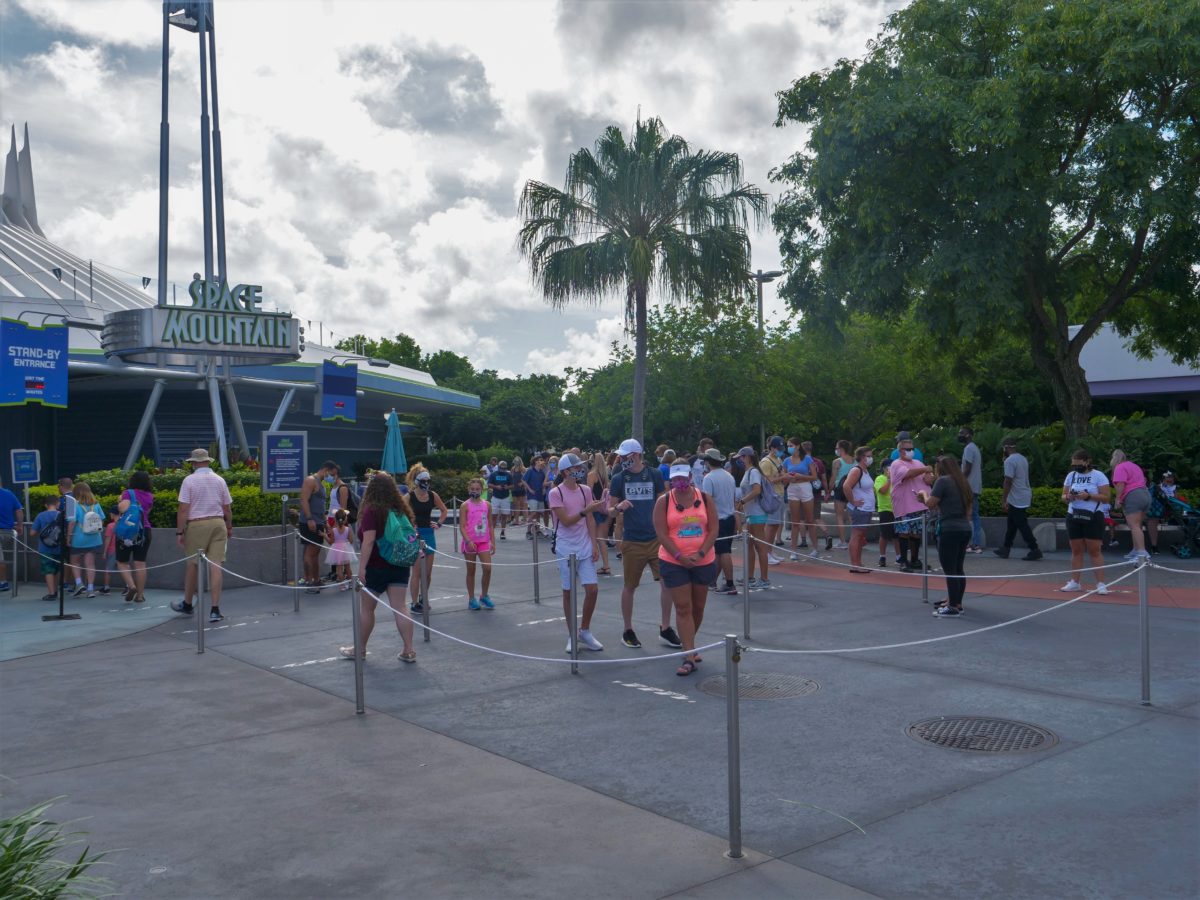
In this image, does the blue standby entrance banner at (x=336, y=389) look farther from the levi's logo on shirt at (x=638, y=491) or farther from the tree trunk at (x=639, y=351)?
the levi's logo on shirt at (x=638, y=491)

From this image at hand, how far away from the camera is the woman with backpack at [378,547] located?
896 centimetres

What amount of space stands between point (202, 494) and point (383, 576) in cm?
411

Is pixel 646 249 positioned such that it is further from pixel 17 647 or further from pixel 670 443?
pixel 17 647

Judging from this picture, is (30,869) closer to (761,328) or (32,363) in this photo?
(32,363)

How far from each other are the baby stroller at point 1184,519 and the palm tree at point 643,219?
41.3 feet

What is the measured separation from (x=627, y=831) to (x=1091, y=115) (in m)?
19.3

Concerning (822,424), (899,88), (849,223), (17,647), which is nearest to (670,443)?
(822,424)

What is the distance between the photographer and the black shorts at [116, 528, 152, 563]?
45.5 ft

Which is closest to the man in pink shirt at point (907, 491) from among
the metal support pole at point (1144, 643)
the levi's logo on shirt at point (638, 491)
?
the levi's logo on shirt at point (638, 491)

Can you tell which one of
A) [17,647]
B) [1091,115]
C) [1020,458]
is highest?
[1091,115]

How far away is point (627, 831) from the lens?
513 centimetres

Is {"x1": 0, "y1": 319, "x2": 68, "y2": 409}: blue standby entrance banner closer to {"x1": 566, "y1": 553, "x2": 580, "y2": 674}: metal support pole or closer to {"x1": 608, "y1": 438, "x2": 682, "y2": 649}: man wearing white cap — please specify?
{"x1": 608, "y1": 438, "x2": 682, "y2": 649}: man wearing white cap

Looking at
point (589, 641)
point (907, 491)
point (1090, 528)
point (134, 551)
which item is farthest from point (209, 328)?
point (1090, 528)

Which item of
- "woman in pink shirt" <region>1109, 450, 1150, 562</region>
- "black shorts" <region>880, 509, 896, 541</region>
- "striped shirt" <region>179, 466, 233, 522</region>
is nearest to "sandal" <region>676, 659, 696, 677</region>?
"striped shirt" <region>179, 466, 233, 522</region>
